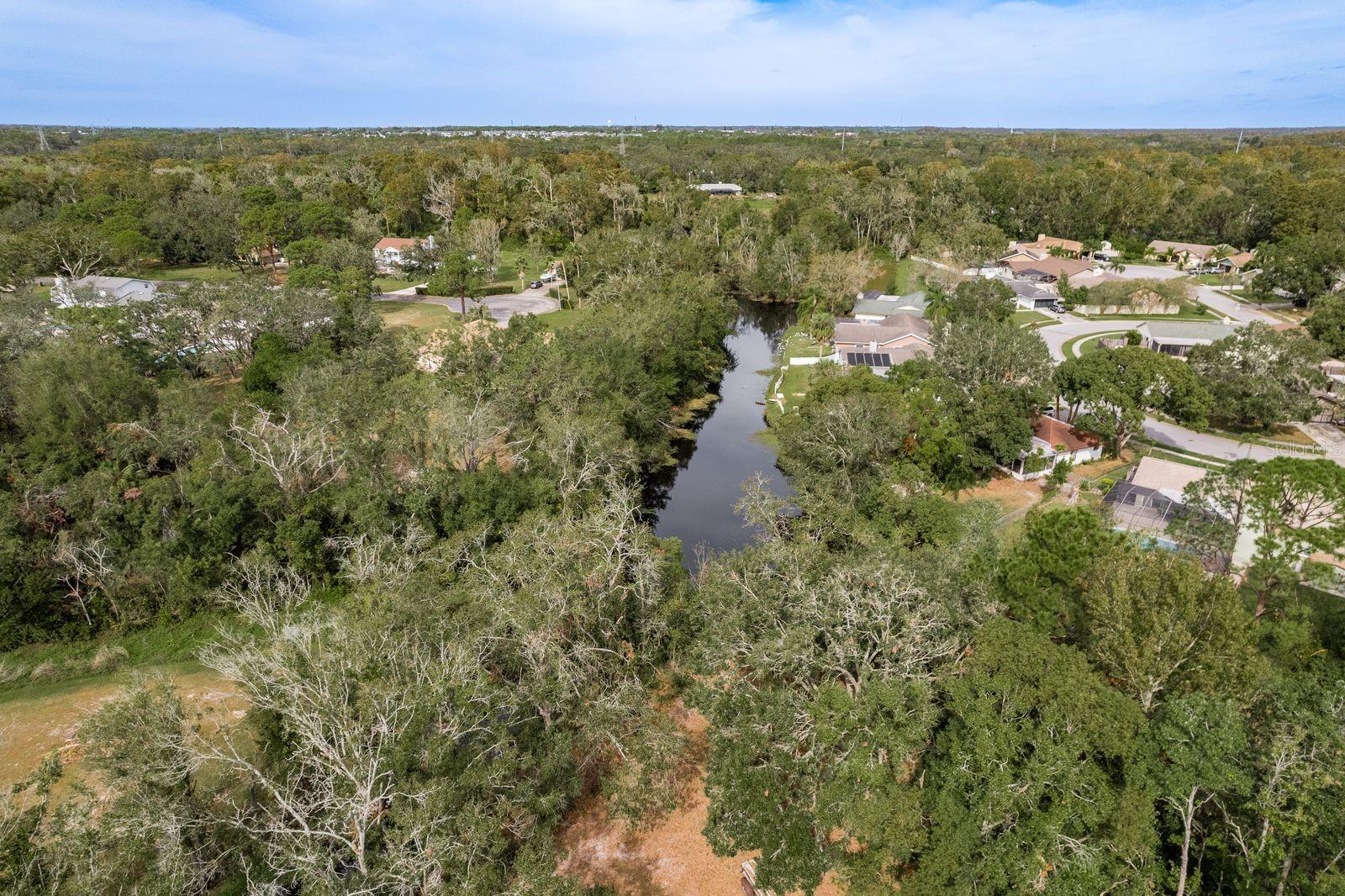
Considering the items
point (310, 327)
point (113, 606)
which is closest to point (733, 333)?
point (310, 327)

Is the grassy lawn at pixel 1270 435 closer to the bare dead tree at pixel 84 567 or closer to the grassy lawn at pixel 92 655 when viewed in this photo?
the grassy lawn at pixel 92 655

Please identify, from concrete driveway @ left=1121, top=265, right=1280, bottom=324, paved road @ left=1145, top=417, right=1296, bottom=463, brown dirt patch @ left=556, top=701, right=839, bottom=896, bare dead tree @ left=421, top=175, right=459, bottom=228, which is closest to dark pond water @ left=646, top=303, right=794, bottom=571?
brown dirt patch @ left=556, top=701, right=839, bottom=896

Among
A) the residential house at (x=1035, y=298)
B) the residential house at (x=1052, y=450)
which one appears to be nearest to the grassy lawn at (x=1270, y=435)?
the residential house at (x=1052, y=450)

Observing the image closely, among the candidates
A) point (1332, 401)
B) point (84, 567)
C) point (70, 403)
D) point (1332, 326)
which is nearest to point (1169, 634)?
point (84, 567)

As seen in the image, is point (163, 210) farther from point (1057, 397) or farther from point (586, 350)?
point (1057, 397)

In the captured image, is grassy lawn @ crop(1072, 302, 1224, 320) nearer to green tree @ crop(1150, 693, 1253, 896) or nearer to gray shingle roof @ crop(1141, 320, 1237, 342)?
gray shingle roof @ crop(1141, 320, 1237, 342)

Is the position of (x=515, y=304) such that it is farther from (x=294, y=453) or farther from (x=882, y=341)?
(x=294, y=453)
